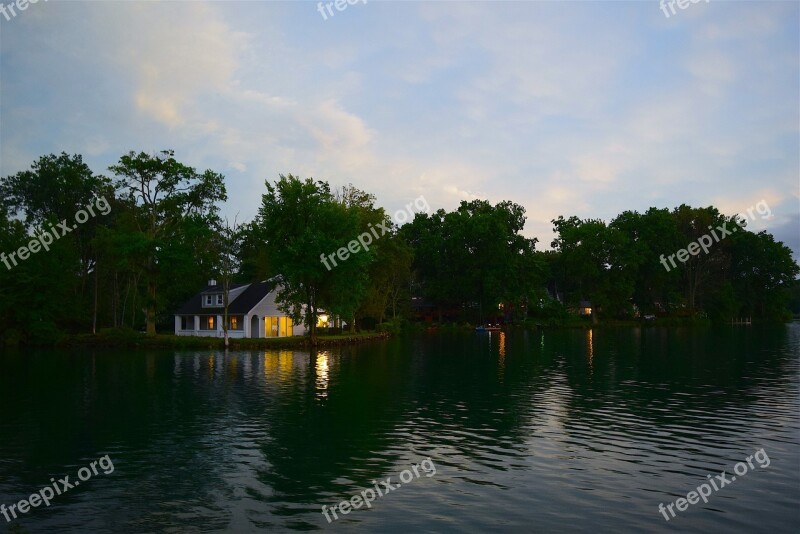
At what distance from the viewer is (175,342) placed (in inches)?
2493

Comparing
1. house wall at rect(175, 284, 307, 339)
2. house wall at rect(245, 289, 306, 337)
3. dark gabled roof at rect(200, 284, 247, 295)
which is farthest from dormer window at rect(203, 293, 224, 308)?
house wall at rect(245, 289, 306, 337)

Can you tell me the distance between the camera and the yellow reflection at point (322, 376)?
31528mm

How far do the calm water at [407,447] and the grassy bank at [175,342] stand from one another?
75.9ft

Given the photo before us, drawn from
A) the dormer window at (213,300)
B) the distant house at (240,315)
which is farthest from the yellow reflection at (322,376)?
the dormer window at (213,300)

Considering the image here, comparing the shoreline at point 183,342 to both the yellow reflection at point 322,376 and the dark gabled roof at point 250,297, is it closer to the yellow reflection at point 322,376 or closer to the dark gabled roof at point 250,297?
the dark gabled roof at point 250,297

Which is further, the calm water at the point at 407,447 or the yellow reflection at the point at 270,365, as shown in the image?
the yellow reflection at the point at 270,365

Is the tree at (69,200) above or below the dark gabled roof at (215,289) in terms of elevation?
above

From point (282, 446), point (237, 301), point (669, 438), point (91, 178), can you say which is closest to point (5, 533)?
point (282, 446)

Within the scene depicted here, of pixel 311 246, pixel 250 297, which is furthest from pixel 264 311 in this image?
pixel 311 246

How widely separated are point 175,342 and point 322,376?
30.8m

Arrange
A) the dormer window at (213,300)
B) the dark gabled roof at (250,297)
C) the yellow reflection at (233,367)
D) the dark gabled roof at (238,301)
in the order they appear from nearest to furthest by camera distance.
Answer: the yellow reflection at (233,367), the dark gabled roof at (250,297), the dark gabled roof at (238,301), the dormer window at (213,300)

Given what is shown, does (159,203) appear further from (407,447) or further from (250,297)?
(407,447)

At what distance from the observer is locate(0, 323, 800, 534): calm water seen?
531 inches

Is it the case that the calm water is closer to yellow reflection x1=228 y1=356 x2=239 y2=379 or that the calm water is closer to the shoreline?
yellow reflection x1=228 y1=356 x2=239 y2=379
